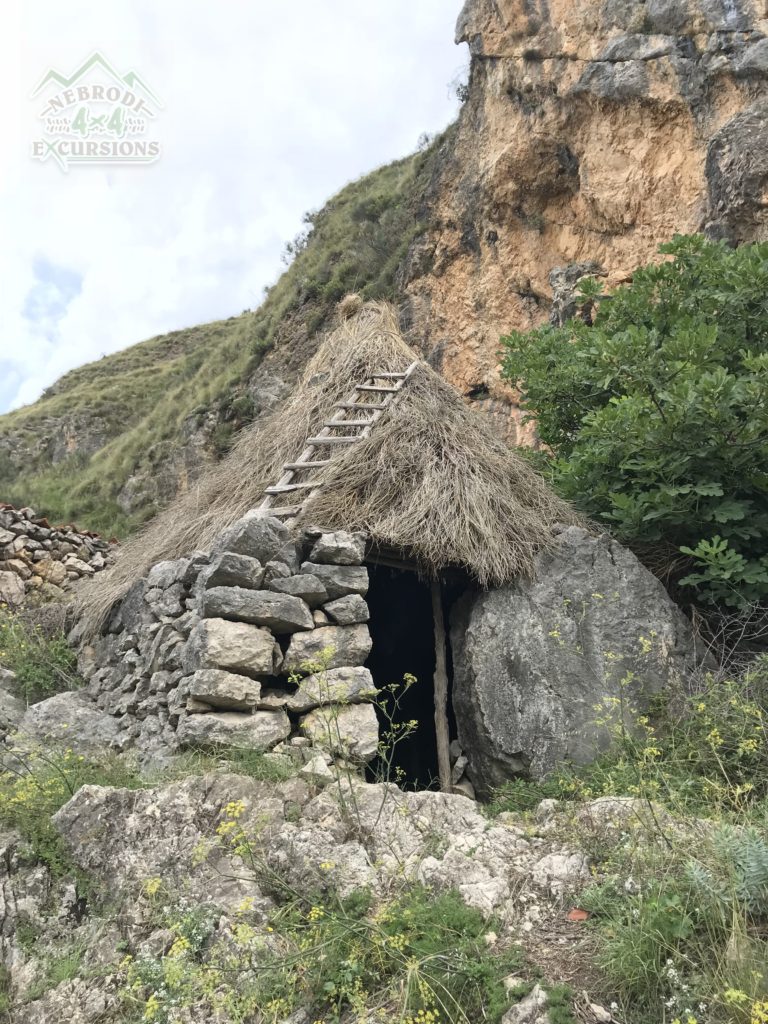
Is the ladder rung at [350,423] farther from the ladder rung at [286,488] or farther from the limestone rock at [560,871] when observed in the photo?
the limestone rock at [560,871]

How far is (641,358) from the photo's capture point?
6410 mm

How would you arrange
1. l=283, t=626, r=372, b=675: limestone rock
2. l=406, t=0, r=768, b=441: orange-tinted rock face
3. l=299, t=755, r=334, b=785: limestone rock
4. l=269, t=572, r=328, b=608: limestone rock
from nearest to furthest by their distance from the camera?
l=299, t=755, r=334, b=785: limestone rock → l=283, t=626, r=372, b=675: limestone rock → l=269, t=572, r=328, b=608: limestone rock → l=406, t=0, r=768, b=441: orange-tinted rock face

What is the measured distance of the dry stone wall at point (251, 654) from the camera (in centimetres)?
473

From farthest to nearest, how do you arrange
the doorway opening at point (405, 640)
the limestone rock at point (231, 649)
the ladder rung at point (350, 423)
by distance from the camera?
the doorway opening at point (405, 640) < the ladder rung at point (350, 423) < the limestone rock at point (231, 649)

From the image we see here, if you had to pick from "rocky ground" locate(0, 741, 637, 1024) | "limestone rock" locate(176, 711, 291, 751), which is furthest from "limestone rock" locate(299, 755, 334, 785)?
"limestone rock" locate(176, 711, 291, 751)

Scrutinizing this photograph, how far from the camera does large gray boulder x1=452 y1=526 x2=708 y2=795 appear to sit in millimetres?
5383

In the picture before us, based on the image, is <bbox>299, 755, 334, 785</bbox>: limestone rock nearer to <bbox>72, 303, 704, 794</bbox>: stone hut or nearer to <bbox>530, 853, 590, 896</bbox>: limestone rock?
<bbox>72, 303, 704, 794</bbox>: stone hut

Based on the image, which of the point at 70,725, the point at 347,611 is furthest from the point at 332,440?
the point at 70,725

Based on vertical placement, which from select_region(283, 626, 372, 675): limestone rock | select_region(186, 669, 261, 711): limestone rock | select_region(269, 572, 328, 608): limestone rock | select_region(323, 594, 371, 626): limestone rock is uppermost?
select_region(269, 572, 328, 608): limestone rock

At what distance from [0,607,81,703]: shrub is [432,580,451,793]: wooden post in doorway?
291cm

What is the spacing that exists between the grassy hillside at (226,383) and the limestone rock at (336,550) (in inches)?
474

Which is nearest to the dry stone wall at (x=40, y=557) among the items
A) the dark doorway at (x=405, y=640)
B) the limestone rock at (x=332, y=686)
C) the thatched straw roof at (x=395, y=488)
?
the thatched straw roof at (x=395, y=488)

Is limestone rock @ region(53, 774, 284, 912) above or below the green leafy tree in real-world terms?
below

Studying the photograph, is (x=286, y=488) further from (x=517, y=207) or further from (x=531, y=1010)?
(x=517, y=207)
